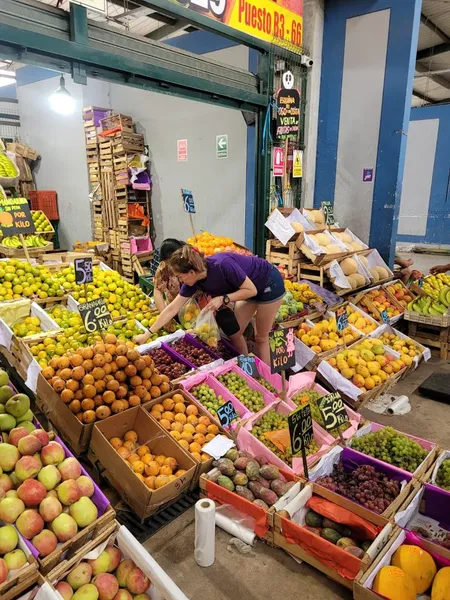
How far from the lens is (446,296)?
536 cm

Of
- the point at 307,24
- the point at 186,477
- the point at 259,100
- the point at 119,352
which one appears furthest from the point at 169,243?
the point at 307,24

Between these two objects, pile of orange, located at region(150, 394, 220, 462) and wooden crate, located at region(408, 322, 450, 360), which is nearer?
pile of orange, located at region(150, 394, 220, 462)

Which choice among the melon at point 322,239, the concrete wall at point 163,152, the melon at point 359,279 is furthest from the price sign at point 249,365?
the concrete wall at point 163,152

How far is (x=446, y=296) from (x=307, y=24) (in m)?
4.61

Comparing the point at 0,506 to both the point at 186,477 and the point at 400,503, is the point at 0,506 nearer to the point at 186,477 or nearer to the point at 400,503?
the point at 186,477

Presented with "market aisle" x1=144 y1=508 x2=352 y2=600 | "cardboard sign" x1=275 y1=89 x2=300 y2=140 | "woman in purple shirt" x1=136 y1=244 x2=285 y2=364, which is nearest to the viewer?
Result: "market aisle" x1=144 y1=508 x2=352 y2=600

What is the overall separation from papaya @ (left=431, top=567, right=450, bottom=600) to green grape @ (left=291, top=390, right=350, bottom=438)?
3.58 ft

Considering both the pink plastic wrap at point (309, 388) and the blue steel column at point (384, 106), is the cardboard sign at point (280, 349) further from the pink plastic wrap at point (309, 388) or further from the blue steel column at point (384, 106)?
the blue steel column at point (384, 106)

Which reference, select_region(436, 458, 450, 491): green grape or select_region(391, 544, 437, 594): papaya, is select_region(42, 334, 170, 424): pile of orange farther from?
select_region(436, 458, 450, 491): green grape

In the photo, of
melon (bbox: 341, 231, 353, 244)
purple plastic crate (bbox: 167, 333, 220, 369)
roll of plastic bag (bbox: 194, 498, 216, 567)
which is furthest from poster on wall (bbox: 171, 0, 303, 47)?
roll of plastic bag (bbox: 194, 498, 216, 567)

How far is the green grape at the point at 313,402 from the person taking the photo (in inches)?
122

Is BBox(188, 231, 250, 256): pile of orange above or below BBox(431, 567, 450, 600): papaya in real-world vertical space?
above

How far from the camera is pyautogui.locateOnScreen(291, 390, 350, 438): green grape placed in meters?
3.09

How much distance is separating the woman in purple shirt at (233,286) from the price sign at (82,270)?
0.72m
